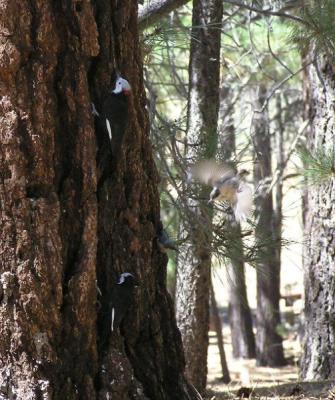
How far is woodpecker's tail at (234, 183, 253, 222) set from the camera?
4.05 metres

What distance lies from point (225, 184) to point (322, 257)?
2.22 m

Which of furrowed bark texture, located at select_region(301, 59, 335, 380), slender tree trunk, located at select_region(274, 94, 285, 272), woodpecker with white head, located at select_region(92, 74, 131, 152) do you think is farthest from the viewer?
furrowed bark texture, located at select_region(301, 59, 335, 380)

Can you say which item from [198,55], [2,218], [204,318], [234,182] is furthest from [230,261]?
[2,218]

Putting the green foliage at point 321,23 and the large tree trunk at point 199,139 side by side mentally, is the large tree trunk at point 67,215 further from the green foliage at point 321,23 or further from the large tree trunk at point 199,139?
the large tree trunk at point 199,139

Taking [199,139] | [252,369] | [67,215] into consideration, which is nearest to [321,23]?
[199,139]

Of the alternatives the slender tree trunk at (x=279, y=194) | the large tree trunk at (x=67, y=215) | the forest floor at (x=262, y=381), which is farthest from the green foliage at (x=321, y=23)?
the forest floor at (x=262, y=381)

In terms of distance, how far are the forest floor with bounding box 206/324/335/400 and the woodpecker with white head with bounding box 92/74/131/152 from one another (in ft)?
4.77

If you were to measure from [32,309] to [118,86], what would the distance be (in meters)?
0.78

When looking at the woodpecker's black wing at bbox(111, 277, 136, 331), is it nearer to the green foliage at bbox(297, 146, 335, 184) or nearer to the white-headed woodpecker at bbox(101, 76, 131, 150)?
the white-headed woodpecker at bbox(101, 76, 131, 150)

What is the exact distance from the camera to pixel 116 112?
255cm

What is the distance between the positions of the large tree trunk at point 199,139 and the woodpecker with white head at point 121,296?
225 centimetres

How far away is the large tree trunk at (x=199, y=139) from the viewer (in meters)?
5.11

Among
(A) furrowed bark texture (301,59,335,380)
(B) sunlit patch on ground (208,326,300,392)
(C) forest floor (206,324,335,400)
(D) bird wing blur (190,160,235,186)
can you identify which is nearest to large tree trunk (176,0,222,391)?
(C) forest floor (206,324,335,400)

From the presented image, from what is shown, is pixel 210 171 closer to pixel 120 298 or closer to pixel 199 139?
pixel 199 139
